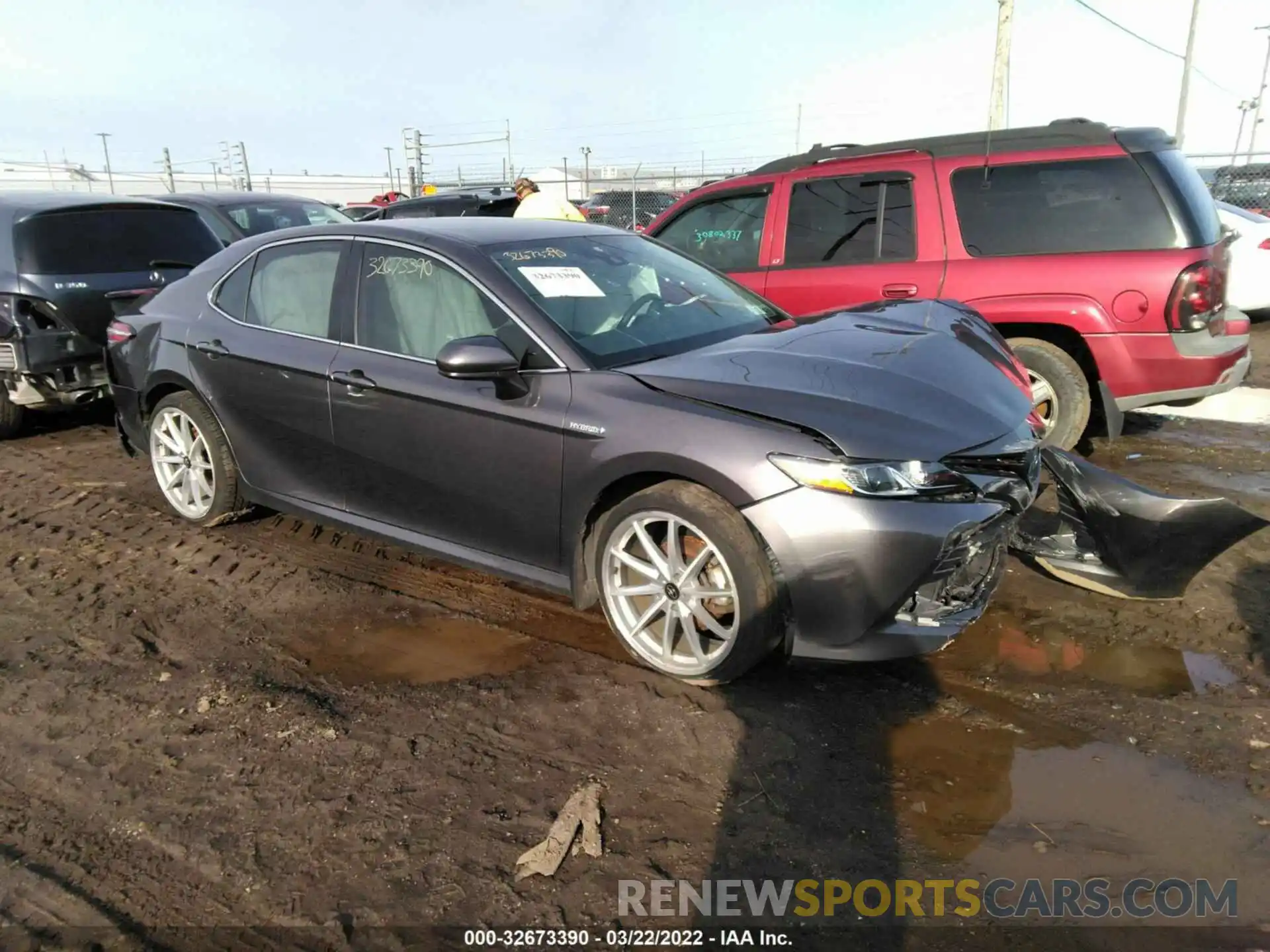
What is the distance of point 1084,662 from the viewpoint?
10.4 ft

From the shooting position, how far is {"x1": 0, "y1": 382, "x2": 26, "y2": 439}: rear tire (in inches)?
247

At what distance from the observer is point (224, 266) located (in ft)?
14.5

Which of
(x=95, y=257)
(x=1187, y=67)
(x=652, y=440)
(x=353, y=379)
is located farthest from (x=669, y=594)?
(x=1187, y=67)

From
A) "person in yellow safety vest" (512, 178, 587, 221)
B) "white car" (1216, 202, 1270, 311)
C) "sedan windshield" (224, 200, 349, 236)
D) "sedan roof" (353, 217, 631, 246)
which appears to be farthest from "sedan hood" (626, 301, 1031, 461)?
"white car" (1216, 202, 1270, 311)

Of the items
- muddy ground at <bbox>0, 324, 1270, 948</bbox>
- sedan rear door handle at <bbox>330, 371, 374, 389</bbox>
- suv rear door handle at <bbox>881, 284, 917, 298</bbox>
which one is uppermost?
suv rear door handle at <bbox>881, 284, 917, 298</bbox>

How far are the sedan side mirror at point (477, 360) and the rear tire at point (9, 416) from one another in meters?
4.85

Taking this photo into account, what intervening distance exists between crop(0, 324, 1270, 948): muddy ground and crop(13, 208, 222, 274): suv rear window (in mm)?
3165

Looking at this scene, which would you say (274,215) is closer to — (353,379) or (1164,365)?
(353,379)

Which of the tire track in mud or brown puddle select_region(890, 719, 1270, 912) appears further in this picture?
the tire track in mud

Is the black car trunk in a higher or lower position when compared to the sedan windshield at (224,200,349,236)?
lower

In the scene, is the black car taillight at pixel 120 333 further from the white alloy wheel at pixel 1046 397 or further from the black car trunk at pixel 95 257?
the white alloy wheel at pixel 1046 397

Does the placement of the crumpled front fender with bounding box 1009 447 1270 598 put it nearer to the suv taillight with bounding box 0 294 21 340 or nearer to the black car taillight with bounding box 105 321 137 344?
the black car taillight with bounding box 105 321 137 344

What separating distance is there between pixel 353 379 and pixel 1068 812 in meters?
2.99

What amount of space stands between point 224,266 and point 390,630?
7.15 ft
